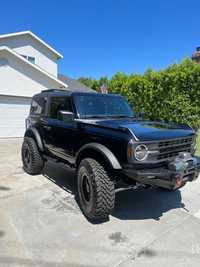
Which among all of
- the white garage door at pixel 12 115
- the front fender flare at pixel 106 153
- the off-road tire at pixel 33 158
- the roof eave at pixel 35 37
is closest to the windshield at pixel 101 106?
the front fender flare at pixel 106 153

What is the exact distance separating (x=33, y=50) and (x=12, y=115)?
7831 millimetres

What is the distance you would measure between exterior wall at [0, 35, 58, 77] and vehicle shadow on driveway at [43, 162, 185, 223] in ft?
50.6

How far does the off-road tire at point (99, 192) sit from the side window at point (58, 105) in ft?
5.23

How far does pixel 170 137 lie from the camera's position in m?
3.88

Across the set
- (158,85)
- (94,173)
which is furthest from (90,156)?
(158,85)

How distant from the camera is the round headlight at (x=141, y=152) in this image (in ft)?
11.5

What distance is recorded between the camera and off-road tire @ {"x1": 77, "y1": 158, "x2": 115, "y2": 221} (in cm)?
375

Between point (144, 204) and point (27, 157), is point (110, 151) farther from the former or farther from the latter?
point (27, 157)

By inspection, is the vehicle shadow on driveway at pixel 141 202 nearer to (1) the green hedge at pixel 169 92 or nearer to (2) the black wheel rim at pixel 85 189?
(2) the black wheel rim at pixel 85 189

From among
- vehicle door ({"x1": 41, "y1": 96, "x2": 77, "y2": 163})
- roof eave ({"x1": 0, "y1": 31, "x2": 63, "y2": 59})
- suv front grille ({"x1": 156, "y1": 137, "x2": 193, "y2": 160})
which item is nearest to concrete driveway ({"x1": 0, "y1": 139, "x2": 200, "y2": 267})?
vehicle door ({"x1": 41, "y1": 96, "x2": 77, "y2": 163})

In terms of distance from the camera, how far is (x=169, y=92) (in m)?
15.4

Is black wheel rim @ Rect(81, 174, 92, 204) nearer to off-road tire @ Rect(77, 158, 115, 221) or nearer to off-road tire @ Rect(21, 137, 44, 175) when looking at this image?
off-road tire @ Rect(77, 158, 115, 221)

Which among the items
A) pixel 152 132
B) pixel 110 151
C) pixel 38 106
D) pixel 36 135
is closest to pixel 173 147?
pixel 152 132

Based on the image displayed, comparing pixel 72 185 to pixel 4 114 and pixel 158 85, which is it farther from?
pixel 158 85
